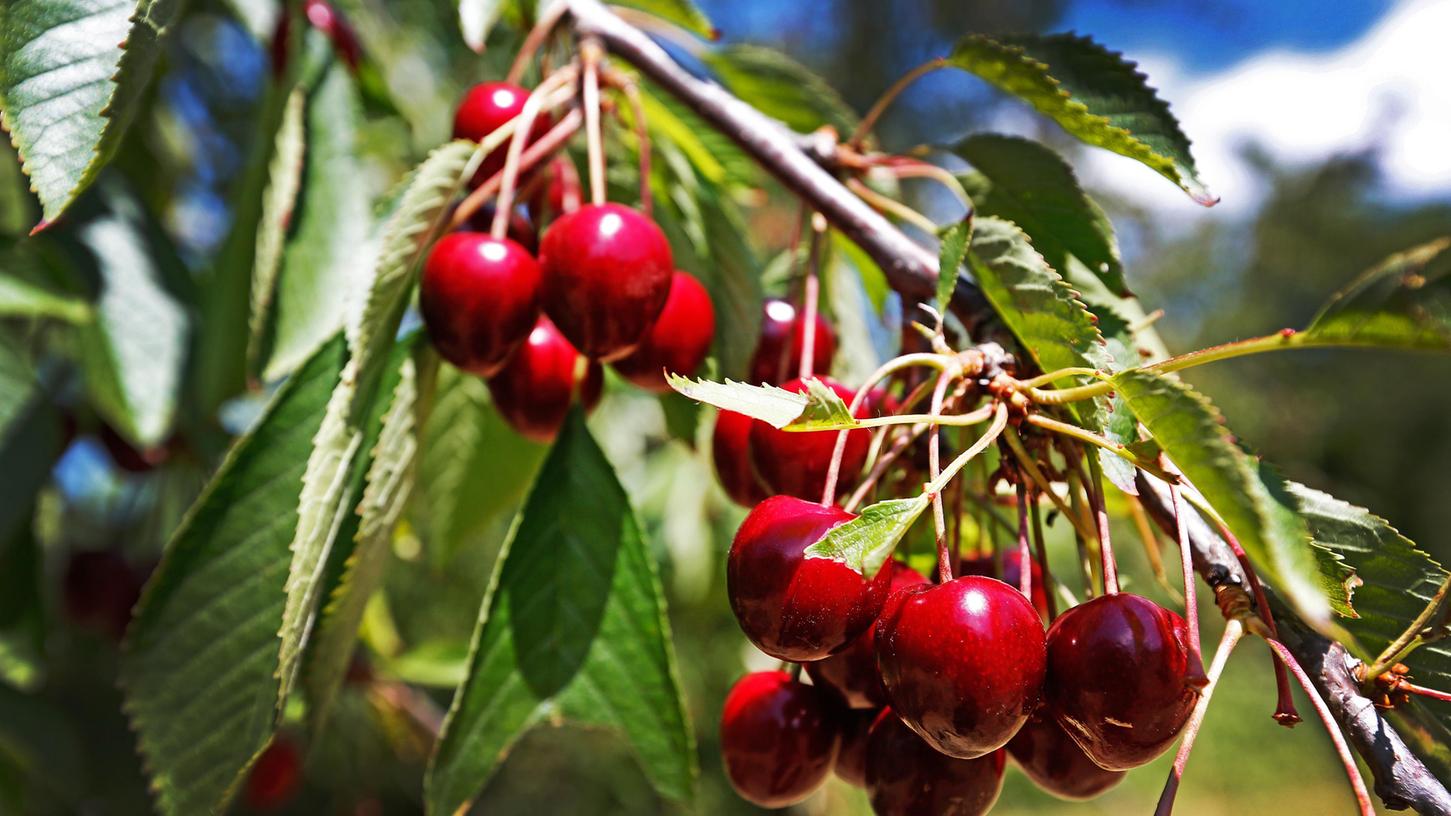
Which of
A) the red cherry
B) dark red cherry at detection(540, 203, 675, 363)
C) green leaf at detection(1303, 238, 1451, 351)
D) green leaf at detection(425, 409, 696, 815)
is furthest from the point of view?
the red cherry

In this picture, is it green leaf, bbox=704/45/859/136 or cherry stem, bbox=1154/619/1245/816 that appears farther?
green leaf, bbox=704/45/859/136

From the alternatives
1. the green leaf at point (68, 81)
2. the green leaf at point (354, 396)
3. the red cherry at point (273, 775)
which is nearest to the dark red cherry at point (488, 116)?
the green leaf at point (354, 396)

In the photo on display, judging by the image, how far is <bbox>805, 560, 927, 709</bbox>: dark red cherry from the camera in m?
0.66

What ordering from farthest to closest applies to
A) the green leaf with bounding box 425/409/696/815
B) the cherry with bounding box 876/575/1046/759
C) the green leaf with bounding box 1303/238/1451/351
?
the green leaf with bounding box 425/409/696/815 < the cherry with bounding box 876/575/1046/759 < the green leaf with bounding box 1303/238/1451/351

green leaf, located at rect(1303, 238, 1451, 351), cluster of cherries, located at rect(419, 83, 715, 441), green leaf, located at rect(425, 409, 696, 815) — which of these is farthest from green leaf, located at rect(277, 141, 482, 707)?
green leaf, located at rect(1303, 238, 1451, 351)

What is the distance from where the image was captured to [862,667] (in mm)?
681

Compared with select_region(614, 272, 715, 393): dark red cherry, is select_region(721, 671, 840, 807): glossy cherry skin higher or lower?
lower

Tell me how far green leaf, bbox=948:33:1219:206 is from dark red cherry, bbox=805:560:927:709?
34 cm

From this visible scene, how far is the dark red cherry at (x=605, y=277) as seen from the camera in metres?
0.75

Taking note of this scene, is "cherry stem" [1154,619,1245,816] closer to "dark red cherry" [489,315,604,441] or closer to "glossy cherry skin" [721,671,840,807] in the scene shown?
"glossy cherry skin" [721,671,840,807]

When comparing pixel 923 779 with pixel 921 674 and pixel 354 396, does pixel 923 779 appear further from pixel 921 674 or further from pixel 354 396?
pixel 354 396

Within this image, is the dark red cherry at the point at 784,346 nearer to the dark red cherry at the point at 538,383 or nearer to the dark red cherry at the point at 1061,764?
the dark red cherry at the point at 538,383

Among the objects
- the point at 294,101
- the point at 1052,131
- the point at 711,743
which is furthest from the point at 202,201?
the point at 1052,131

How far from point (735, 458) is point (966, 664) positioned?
1.04 feet
